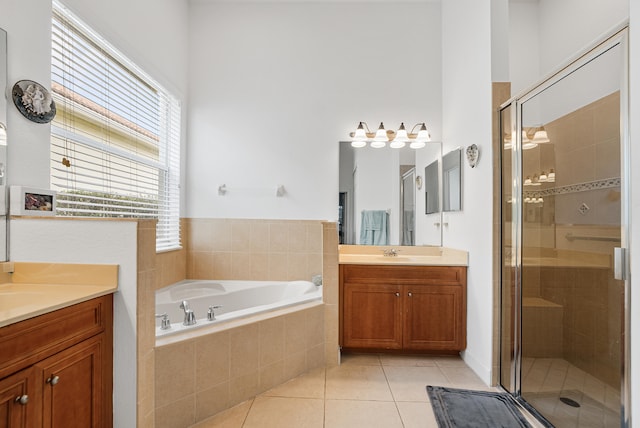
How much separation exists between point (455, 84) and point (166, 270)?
297 centimetres

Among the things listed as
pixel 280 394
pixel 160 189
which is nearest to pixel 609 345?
pixel 280 394

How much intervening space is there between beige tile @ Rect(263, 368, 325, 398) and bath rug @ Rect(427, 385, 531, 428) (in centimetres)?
72

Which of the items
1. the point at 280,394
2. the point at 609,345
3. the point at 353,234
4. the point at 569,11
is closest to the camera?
the point at 609,345

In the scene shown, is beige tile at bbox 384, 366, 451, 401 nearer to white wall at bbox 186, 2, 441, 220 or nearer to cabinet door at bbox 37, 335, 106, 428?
white wall at bbox 186, 2, 441, 220

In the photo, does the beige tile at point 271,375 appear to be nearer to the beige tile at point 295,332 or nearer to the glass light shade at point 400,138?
the beige tile at point 295,332

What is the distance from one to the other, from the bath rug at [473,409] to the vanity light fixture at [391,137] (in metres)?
2.10

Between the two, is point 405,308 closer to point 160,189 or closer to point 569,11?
point 160,189

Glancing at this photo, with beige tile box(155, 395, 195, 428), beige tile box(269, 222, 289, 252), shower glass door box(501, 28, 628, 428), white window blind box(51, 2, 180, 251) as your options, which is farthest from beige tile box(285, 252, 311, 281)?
shower glass door box(501, 28, 628, 428)

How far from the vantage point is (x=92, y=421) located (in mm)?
1356

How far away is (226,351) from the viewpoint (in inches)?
76.1

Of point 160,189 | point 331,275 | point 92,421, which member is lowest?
point 92,421

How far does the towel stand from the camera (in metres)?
3.24

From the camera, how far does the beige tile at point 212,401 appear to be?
1.81 metres

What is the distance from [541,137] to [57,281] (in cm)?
255
